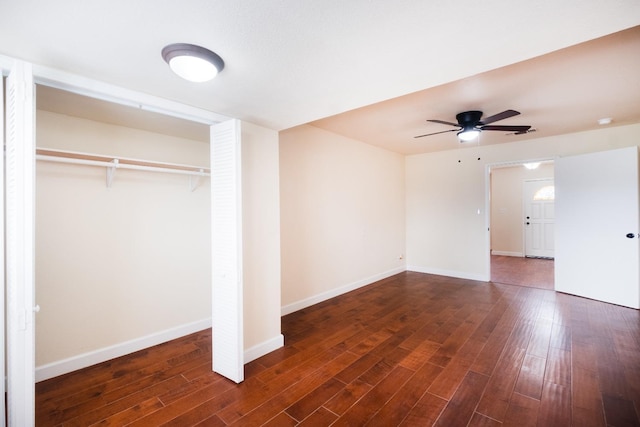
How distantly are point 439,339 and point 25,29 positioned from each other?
12.3 ft

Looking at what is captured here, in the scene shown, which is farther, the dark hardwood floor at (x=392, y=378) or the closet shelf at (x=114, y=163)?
the closet shelf at (x=114, y=163)

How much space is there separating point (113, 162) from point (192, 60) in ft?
5.32

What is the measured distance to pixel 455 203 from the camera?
5.58 meters

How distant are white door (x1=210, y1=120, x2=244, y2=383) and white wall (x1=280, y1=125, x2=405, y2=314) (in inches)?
50.6

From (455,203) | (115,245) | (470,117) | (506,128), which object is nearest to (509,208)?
(455,203)

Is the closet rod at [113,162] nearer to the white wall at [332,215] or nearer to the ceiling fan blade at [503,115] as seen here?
the white wall at [332,215]

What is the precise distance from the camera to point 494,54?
1.55 m

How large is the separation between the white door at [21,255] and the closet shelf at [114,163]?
0.87 metres

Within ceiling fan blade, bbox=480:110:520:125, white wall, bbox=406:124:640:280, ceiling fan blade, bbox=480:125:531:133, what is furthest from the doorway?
ceiling fan blade, bbox=480:110:520:125

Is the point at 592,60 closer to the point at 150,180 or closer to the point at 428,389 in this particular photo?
the point at 428,389

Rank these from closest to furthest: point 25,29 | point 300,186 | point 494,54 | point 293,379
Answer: point 25,29
point 494,54
point 293,379
point 300,186

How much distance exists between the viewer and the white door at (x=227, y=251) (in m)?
2.29

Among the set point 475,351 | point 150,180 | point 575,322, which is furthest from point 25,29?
point 575,322

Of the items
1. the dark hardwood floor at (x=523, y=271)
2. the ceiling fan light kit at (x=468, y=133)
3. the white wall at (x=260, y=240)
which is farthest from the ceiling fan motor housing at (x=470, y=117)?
the dark hardwood floor at (x=523, y=271)
